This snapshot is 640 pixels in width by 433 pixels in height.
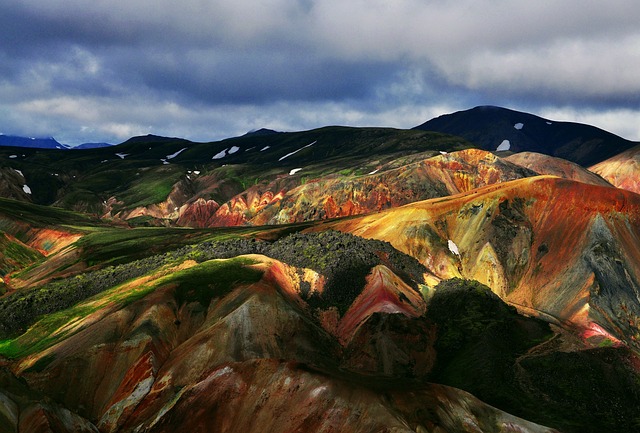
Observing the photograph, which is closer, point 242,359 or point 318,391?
point 318,391

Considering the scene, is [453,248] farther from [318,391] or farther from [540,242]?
[318,391]

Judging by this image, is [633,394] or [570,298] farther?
[570,298]

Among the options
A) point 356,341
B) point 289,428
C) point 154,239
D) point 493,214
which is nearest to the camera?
point 289,428

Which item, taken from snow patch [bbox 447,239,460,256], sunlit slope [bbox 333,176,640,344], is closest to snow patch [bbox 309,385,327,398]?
A: sunlit slope [bbox 333,176,640,344]

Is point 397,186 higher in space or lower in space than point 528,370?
higher

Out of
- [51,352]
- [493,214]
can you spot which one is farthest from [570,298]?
[51,352]

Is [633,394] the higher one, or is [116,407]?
[116,407]

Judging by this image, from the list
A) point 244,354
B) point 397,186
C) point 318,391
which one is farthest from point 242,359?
point 397,186

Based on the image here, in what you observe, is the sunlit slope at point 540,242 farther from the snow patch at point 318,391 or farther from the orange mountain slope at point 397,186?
the snow patch at point 318,391

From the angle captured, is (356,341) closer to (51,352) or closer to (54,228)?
(51,352)

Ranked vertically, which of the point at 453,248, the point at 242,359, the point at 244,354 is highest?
the point at 244,354
